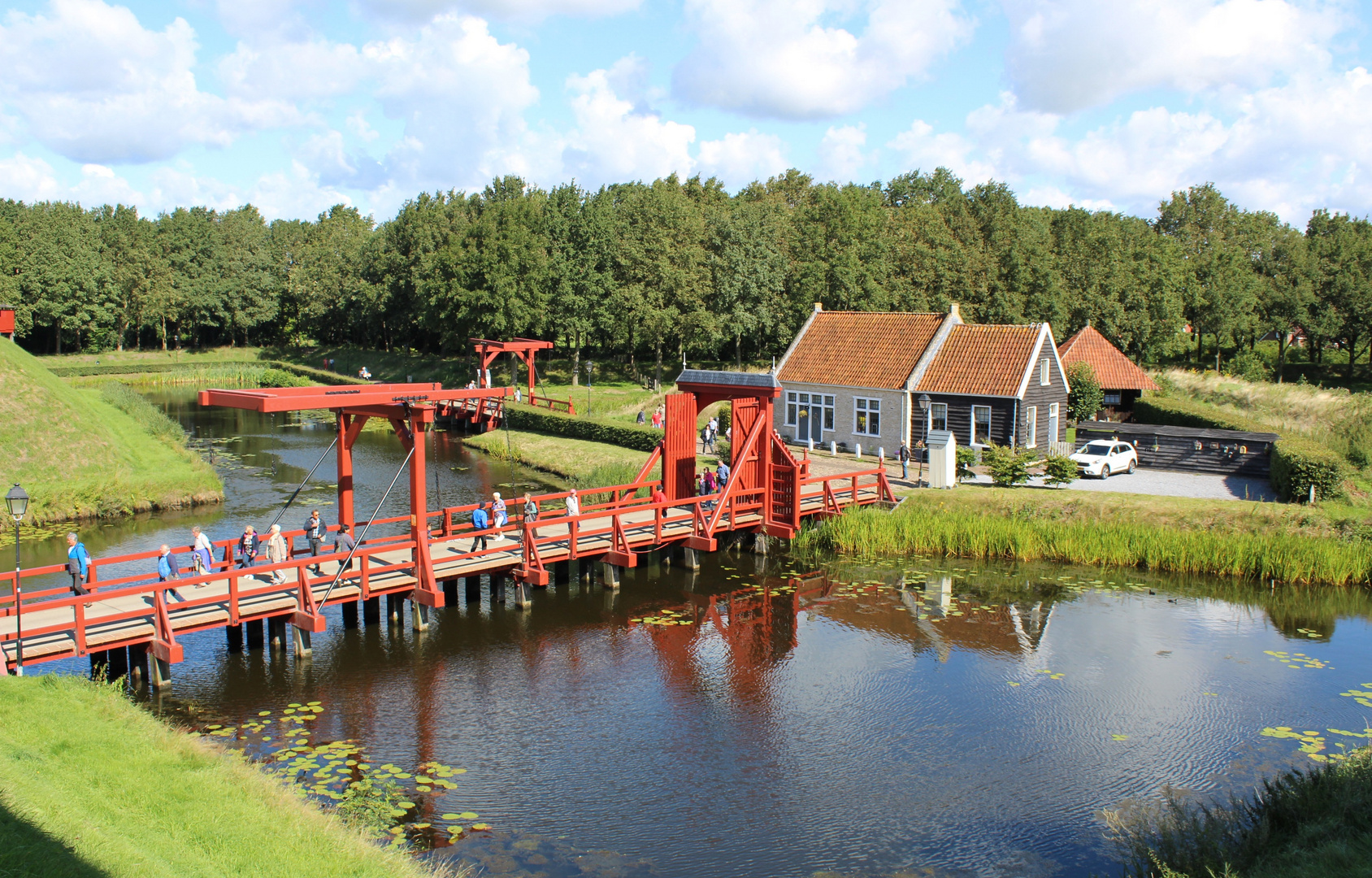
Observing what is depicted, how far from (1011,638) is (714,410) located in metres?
24.6

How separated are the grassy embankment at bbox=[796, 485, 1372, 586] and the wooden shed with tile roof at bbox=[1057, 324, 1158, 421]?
20275mm

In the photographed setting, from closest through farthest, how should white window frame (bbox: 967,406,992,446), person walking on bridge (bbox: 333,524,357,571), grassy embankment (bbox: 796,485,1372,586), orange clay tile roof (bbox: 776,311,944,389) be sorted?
person walking on bridge (bbox: 333,524,357,571) → grassy embankment (bbox: 796,485,1372,586) → white window frame (bbox: 967,406,992,446) → orange clay tile roof (bbox: 776,311,944,389)

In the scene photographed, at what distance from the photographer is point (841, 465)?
33.3 metres

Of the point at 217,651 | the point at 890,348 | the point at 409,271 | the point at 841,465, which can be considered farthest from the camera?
the point at 409,271

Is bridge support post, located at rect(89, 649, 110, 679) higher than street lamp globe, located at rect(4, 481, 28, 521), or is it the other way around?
street lamp globe, located at rect(4, 481, 28, 521)

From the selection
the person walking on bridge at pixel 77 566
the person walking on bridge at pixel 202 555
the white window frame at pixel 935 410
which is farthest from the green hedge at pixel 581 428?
the person walking on bridge at pixel 77 566

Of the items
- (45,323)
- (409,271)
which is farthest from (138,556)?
(45,323)

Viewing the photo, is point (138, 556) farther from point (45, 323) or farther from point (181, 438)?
point (45, 323)

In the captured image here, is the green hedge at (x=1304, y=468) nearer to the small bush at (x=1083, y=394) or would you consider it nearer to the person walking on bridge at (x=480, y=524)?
the small bush at (x=1083, y=394)

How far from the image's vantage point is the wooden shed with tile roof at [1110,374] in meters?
44.3

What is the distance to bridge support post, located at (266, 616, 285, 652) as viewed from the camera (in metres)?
18.1

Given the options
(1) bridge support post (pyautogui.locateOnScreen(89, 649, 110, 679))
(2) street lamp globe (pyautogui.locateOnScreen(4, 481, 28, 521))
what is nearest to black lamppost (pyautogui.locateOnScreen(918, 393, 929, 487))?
(1) bridge support post (pyautogui.locateOnScreen(89, 649, 110, 679))

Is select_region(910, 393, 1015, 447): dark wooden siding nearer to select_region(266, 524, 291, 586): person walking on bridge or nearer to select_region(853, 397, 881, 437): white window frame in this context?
select_region(853, 397, 881, 437): white window frame

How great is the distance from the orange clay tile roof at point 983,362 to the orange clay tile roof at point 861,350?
86cm
